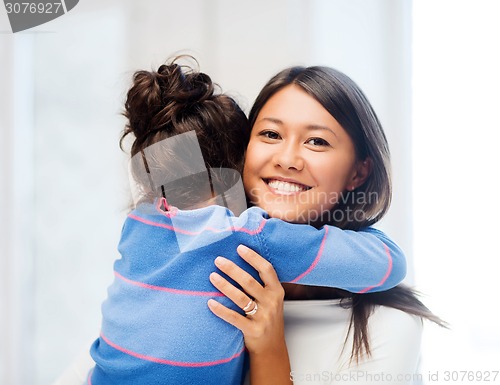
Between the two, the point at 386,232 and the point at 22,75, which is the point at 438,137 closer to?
the point at 386,232

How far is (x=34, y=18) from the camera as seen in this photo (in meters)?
1.04

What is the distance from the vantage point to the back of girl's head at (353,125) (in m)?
0.84

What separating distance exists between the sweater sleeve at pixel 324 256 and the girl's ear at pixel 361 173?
0.13 metres

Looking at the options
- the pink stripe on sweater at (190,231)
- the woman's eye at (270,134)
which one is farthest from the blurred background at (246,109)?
the pink stripe on sweater at (190,231)

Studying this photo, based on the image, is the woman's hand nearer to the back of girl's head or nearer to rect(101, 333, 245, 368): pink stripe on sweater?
rect(101, 333, 245, 368): pink stripe on sweater

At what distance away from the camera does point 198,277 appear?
0.75 meters

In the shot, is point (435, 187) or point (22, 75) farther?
point (22, 75)

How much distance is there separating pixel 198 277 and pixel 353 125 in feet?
1.05

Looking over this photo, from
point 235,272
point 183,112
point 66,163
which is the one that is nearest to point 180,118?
point 183,112

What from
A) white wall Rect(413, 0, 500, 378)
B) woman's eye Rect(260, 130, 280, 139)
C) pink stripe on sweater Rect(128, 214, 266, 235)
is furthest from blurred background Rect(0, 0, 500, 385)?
pink stripe on sweater Rect(128, 214, 266, 235)

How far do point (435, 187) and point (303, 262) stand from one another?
0.29 m

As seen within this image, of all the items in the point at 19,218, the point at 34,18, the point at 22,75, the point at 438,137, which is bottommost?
the point at 19,218

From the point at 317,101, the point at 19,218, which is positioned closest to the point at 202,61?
the point at 317,101

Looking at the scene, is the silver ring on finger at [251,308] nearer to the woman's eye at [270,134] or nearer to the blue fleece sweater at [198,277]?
the blue fleece sweater at [198,277]
